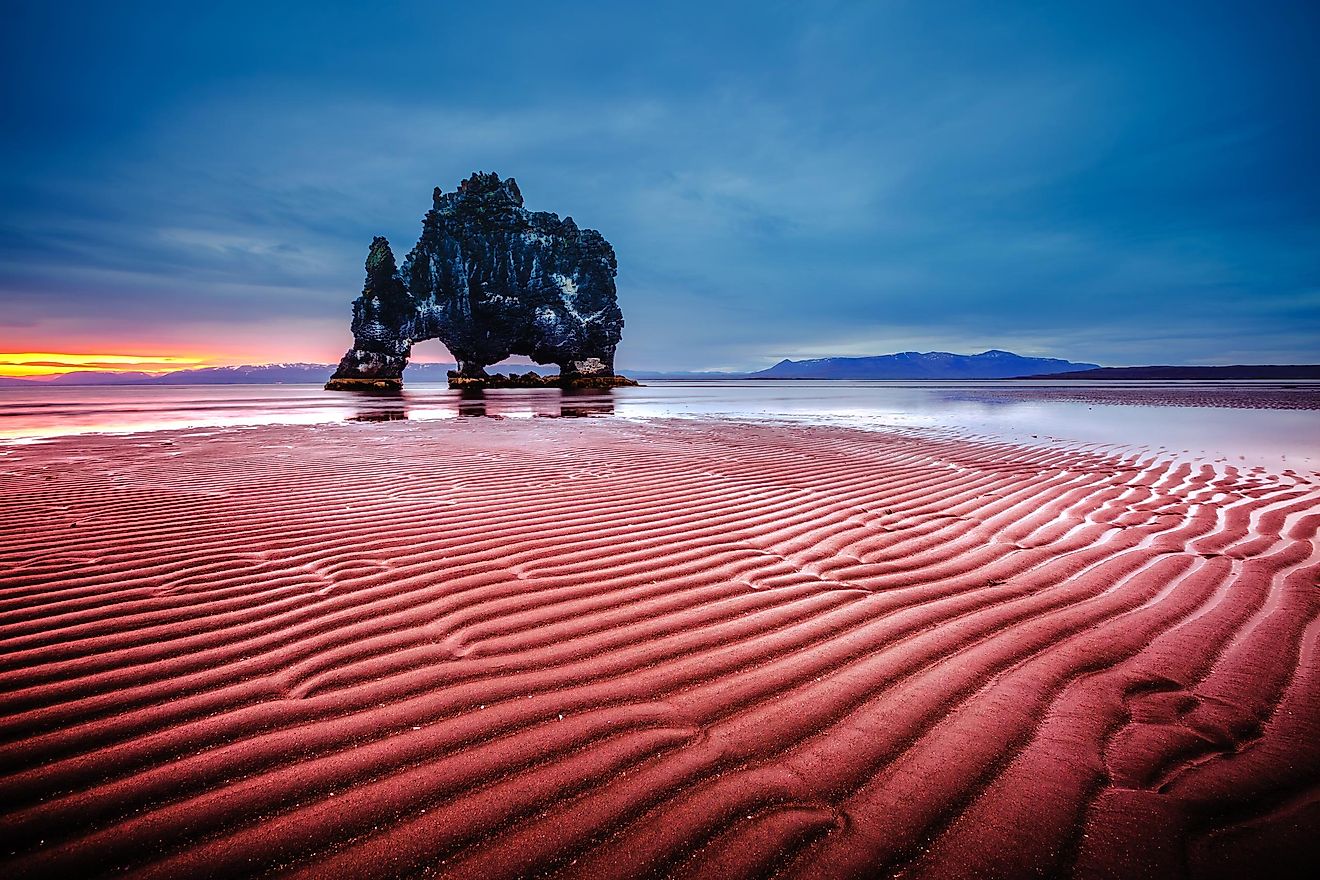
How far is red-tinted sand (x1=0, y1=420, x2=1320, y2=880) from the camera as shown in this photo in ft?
5.45

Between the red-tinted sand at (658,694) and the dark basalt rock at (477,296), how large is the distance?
→ 200ft

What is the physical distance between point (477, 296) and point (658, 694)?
68.5 m

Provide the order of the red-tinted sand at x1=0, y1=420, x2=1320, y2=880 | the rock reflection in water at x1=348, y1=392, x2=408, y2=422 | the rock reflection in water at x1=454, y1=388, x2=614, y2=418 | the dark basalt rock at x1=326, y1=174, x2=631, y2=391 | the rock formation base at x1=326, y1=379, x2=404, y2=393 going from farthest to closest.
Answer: the dark basalt rock at x1=326, y1=174, x2=631, y2=391 < the rock formation base at x1=326, y1=379, x2=404, y2=393 < the rock reflection in water at x1=454, y1=388, x2=614, y2=418 < the rock reflection in water at x1=348, y1=392, x2=408, y2=422 < the red-tinted sand at x1=0, y1=420, x2=1320, y2=880

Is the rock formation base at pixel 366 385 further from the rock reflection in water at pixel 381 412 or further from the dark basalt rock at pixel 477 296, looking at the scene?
the rock reflection in water at pixel 381 412

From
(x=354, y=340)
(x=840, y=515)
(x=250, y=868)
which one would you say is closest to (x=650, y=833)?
(x=250, y=868)

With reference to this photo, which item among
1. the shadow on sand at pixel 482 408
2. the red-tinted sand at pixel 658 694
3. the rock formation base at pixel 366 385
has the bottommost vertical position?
the red-tinted sand at pixel 658 694

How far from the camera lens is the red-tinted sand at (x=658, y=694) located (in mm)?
1661

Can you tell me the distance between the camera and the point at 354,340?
6412 cm

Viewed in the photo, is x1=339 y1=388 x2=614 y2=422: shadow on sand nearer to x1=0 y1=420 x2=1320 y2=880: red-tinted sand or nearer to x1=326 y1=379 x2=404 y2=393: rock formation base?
x1=0 y1=420 x2=1320 y2=880: red-tinted sand

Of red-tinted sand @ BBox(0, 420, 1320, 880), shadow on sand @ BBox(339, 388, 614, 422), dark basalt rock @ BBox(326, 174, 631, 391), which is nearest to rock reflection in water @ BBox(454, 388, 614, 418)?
shadow on sand @ BBox(339, 388, 614, 422)

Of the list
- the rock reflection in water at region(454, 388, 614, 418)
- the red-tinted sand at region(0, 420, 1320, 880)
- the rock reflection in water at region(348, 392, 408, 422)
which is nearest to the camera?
the red-tinted sand at region(0, 420, 1320, 880)

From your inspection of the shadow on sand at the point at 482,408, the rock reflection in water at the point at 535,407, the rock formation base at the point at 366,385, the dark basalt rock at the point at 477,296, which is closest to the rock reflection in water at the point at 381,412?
the shadow on sand at the point at 482,408

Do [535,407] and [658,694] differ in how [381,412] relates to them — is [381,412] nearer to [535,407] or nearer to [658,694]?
[535,407]

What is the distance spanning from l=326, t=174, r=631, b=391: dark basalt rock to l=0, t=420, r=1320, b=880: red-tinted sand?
61.1 metres
